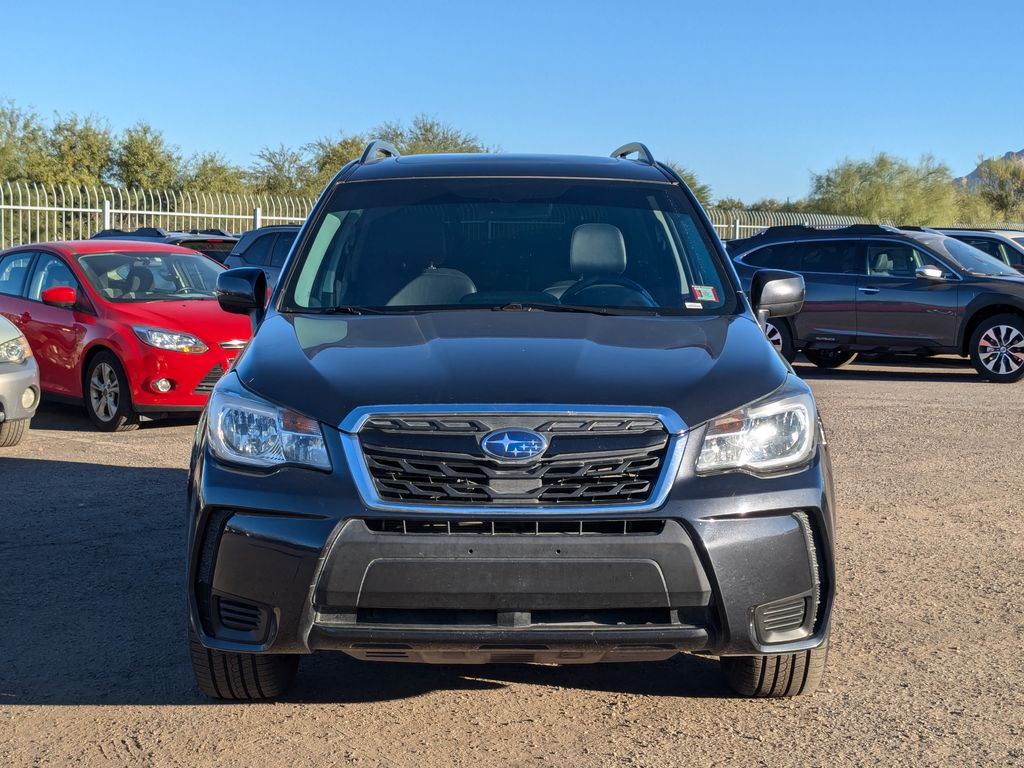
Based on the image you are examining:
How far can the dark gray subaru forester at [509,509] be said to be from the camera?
366 centimetres

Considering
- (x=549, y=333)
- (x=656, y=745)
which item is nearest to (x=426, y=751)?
(x=656, y=745)

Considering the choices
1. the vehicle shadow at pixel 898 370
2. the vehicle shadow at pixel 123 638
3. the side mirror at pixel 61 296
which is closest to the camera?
the vehicle shadow at pixel 123 638

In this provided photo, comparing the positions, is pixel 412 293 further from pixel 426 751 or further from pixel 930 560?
pixel 930 560

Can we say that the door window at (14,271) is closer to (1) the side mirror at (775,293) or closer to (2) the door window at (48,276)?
(2) the door window at (48,276)

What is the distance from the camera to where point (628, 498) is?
12.1 ft

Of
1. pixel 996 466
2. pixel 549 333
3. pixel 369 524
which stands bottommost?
pixel 996 466

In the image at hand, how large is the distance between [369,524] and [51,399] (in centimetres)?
898

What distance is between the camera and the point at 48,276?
39.5 feet

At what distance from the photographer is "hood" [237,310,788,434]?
12.6ft

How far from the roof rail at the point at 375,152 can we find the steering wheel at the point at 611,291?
1.28m

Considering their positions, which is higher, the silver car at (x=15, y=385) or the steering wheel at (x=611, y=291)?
the steering wheel at (x=611, y=291)

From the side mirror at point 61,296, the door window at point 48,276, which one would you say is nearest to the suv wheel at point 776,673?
the side mirror at point 61,296

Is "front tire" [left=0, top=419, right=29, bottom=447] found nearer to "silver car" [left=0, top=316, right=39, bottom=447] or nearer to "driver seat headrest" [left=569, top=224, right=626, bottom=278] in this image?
"silver car" [left=0, top=316, right=39, bottom=447]

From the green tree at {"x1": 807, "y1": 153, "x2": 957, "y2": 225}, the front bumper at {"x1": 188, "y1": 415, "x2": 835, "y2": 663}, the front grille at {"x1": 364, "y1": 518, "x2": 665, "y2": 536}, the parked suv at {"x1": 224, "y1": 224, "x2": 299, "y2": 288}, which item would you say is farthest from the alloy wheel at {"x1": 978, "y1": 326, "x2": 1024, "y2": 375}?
the green tree at {"x1": 807, "y1": 153, "x2": 957, "y2": 225}
